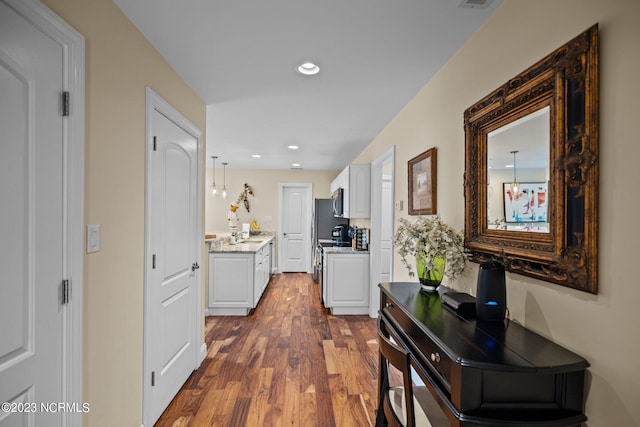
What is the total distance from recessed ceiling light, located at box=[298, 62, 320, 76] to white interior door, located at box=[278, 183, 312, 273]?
495cm

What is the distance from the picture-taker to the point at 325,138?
4078mm

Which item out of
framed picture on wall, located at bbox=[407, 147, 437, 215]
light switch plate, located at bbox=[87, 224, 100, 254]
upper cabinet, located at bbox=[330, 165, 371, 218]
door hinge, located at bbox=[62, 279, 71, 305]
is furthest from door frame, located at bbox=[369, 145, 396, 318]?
door hinge, located at bbox=[62, 279, 71, 305]

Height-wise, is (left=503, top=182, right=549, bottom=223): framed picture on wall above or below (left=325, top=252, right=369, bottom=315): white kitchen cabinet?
above

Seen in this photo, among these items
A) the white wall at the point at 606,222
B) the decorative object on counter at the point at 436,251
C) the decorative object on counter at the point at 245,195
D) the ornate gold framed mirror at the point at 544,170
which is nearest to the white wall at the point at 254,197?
the decorative object on counter at the point at 245,195

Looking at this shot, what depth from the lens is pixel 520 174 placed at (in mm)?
1307

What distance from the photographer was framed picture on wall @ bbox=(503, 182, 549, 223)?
1174mm

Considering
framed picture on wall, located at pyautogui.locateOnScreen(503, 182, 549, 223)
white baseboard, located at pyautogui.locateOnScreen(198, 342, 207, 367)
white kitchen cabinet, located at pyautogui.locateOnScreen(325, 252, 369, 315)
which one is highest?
framed picture on wall, located at pyautogui.locateOnScreen(503, 182, 549, 223)

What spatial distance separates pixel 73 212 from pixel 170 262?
98cm

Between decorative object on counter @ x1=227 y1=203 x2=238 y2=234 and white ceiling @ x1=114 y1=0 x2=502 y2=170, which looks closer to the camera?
white ceiling @ x1=114 y1=0 x2=502 y2=170

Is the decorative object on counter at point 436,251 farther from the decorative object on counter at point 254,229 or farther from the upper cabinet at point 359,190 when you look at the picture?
the decorative object on counter at point 254,229

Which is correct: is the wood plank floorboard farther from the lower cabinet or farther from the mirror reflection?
the mirror reflection

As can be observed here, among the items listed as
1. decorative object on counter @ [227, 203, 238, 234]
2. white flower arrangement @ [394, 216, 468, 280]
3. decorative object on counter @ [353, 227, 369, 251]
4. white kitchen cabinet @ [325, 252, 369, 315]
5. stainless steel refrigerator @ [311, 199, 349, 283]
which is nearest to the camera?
white flower arrangement @ [394, 216, 468, 280]

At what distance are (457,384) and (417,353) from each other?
382mm

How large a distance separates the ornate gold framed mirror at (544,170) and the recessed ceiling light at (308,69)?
3.63ft
